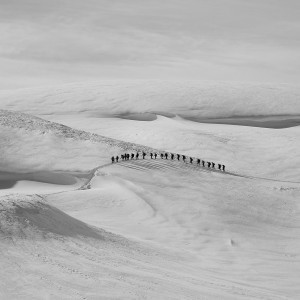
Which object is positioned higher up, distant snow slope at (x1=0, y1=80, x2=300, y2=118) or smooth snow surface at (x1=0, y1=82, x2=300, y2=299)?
distant snow slope at (x1=0, y1=80, x2=300, y2=118)

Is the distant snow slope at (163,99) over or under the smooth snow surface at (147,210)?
over

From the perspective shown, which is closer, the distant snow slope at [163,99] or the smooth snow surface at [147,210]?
the smooth snow surface at [147,210]

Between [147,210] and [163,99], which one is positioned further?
[163,99]

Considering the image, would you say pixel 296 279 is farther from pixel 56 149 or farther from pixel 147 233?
pixel 56 149

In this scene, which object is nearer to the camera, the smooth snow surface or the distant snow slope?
the smooth snow surface

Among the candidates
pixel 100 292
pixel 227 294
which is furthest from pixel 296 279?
pixel 100 292

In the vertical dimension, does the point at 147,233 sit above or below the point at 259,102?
below

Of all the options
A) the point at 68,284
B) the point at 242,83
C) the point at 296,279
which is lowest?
the point at 296,279

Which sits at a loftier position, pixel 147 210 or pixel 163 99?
pixel 163 99
